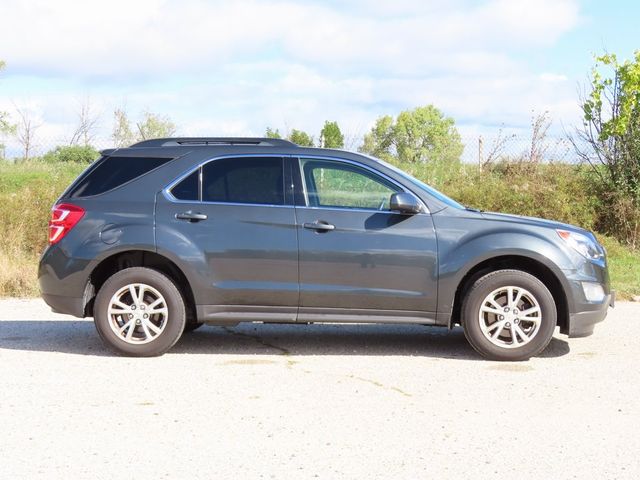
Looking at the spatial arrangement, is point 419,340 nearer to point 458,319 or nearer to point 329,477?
point 458,319

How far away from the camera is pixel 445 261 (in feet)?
23.8

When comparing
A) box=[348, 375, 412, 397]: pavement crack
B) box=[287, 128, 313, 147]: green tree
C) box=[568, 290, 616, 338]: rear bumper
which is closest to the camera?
box=[348, 375, 412, 397]: pavement crack

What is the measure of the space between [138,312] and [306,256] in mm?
1477

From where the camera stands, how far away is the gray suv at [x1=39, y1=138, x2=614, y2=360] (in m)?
7.27

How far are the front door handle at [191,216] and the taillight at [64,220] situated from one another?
2.80ft

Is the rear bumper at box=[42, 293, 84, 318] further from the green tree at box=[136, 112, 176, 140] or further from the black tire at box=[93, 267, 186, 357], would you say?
the green tree at box=[136, 112, 176, 140]

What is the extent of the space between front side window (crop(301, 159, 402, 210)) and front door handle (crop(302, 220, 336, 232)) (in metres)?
0.20

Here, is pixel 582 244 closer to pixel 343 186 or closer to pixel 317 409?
pixel 343 186

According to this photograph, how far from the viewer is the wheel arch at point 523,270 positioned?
739cm

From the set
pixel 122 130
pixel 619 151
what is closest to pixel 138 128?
pixel 122 130

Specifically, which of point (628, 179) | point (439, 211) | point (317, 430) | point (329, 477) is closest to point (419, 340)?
point (439, 211)

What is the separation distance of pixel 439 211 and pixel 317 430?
2715mm

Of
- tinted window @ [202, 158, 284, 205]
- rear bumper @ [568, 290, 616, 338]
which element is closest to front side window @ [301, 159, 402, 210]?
tinted window @ [202, 158, 284, 205]

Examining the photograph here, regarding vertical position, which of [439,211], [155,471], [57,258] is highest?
[439,211]
